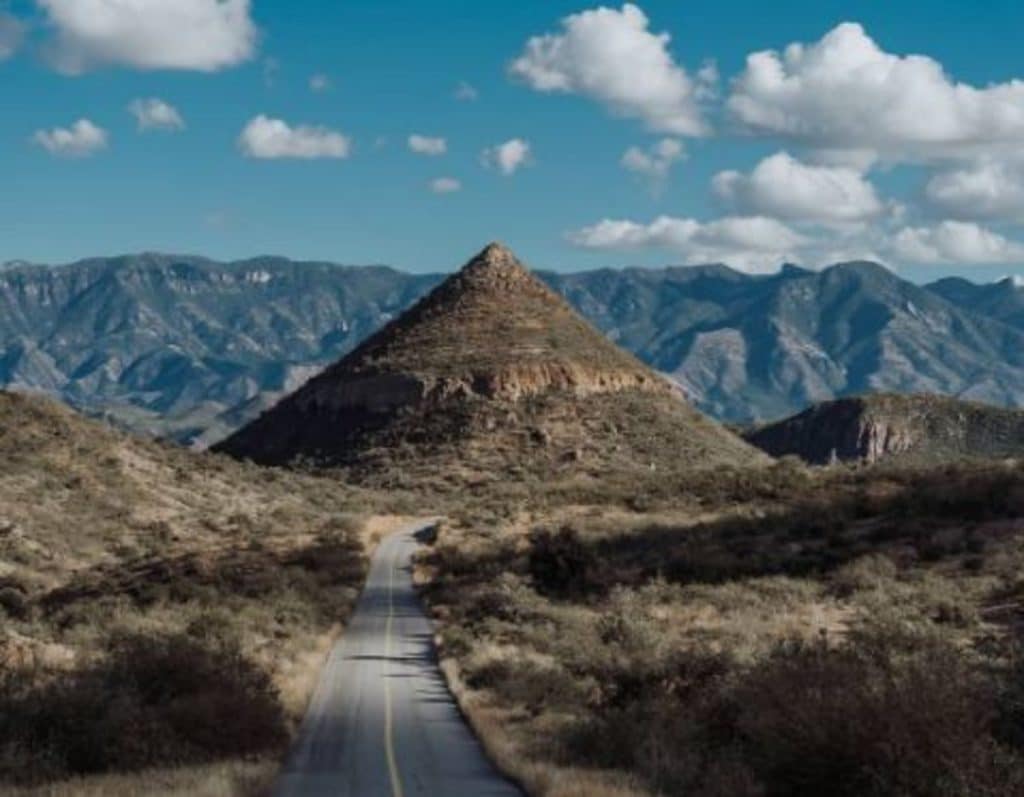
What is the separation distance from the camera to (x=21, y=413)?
7675 cm

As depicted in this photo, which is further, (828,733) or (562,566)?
(562,566)

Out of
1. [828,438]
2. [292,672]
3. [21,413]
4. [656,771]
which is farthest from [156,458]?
[828,438]

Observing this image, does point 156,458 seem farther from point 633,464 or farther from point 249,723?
point 249,723

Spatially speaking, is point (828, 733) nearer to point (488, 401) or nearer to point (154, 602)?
point (154, 602)

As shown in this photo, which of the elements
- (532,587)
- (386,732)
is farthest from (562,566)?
(386,732)

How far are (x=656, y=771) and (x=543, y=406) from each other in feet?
317

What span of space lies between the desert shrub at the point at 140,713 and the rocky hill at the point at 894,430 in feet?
507

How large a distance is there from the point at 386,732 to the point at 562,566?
2393 cm

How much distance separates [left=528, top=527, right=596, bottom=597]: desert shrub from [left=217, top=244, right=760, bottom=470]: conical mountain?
56787 mm

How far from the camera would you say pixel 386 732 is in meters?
23.3

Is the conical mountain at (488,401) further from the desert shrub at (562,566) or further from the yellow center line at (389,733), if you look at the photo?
the yellow center line at (389,733)

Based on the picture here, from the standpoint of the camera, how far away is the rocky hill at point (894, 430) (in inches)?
6959

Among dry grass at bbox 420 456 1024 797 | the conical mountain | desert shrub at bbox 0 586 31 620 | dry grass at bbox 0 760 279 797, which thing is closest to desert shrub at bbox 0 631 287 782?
dry grass at bbox 0 760 279 797

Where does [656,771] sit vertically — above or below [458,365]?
below
